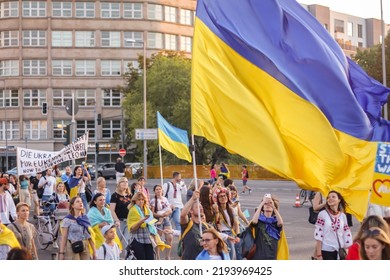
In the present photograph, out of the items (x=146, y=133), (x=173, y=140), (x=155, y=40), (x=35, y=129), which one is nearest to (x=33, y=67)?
(x=35, y=129)

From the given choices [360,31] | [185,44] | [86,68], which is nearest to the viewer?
[86,68]

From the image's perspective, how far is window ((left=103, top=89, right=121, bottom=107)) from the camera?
86.6 m

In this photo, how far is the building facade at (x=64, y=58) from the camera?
278 ft

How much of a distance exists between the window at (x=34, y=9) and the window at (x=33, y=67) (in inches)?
196

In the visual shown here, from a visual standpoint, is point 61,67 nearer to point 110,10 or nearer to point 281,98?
point 110,10

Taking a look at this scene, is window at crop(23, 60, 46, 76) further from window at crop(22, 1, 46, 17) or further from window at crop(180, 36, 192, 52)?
window at crop(180, 36, 192, 52)

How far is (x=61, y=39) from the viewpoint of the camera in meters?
85.0

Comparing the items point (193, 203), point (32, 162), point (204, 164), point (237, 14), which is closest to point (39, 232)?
point (32, 162)

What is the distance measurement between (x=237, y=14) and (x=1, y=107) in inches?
3187

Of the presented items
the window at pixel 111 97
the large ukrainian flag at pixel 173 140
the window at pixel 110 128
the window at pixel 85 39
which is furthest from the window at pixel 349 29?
the large ukrainian flag at pixel 173 140

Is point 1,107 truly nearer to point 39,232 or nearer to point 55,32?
point 55,32

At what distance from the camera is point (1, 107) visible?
86.5 meters

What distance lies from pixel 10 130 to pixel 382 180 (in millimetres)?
79558

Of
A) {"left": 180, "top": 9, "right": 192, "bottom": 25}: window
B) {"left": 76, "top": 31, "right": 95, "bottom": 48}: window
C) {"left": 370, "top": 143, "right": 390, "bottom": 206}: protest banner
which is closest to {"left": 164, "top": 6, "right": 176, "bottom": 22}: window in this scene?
{"left": 180, "top": 9, "right": 192, "bottom": 25}: window
